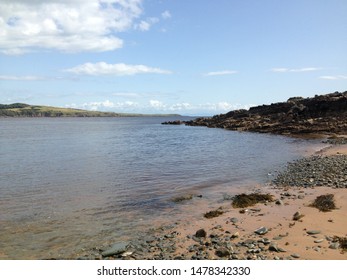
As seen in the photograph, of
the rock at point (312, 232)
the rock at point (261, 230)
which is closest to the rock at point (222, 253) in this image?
the rock at point (261, 230)

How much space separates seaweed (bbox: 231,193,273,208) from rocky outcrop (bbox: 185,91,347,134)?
2041 inches

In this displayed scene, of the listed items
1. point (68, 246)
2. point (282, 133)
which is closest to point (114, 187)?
point (68, 246)

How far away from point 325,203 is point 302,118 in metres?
72.2

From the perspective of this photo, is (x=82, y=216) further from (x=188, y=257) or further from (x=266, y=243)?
(x=266, y=243)

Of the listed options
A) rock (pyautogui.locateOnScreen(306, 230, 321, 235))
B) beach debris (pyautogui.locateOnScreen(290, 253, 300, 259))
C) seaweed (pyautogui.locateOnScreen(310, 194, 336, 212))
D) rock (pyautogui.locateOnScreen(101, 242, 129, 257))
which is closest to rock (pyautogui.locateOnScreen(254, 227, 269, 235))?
rock (pyautogui.locateOnScreen(306, 230, 321, 235))

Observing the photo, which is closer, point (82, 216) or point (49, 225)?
point (49, 225)

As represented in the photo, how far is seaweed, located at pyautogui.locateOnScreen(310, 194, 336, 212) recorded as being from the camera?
15.0 meters

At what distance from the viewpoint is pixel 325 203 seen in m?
15.5

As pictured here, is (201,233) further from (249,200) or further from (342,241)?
(249,200)

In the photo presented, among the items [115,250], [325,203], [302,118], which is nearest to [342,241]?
[325,203]

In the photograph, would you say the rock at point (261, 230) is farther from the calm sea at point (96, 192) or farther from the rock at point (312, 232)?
the calm sea at point (96, 192)

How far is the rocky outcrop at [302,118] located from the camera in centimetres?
6888

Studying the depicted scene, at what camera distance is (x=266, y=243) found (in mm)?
11234

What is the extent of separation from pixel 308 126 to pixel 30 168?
61316 millimetres
